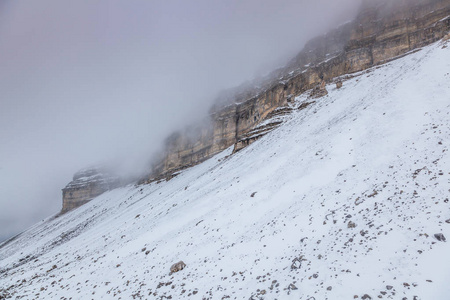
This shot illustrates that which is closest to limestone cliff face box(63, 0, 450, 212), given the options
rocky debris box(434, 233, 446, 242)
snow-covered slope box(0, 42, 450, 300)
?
snow-covered slope box(0, 42, 450, 300)

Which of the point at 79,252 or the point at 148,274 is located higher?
the point at 148,274

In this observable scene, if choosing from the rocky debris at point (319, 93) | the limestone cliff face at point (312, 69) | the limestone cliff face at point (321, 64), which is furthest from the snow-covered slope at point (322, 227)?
the limestone cliff face at point (321, 64)

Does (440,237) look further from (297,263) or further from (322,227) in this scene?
(297,263)

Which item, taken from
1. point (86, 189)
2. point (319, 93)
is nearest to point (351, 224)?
point (319, 93)

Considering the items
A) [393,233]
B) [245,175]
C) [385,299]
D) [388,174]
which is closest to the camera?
[385,299]

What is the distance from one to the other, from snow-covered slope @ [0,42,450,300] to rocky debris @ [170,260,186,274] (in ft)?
2.28

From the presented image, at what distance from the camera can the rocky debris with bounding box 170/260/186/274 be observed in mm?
16359

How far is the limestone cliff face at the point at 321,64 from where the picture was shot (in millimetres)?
55906

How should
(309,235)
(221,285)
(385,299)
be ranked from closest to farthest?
(385,299) < (221,285) < (309,235)

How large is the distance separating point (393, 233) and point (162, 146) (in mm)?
110965

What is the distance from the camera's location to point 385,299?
8.09m

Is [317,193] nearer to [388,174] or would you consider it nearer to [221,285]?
[388,174]

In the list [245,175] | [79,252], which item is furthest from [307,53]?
[79,252]

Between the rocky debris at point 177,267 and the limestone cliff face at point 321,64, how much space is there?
4157 centimetres
